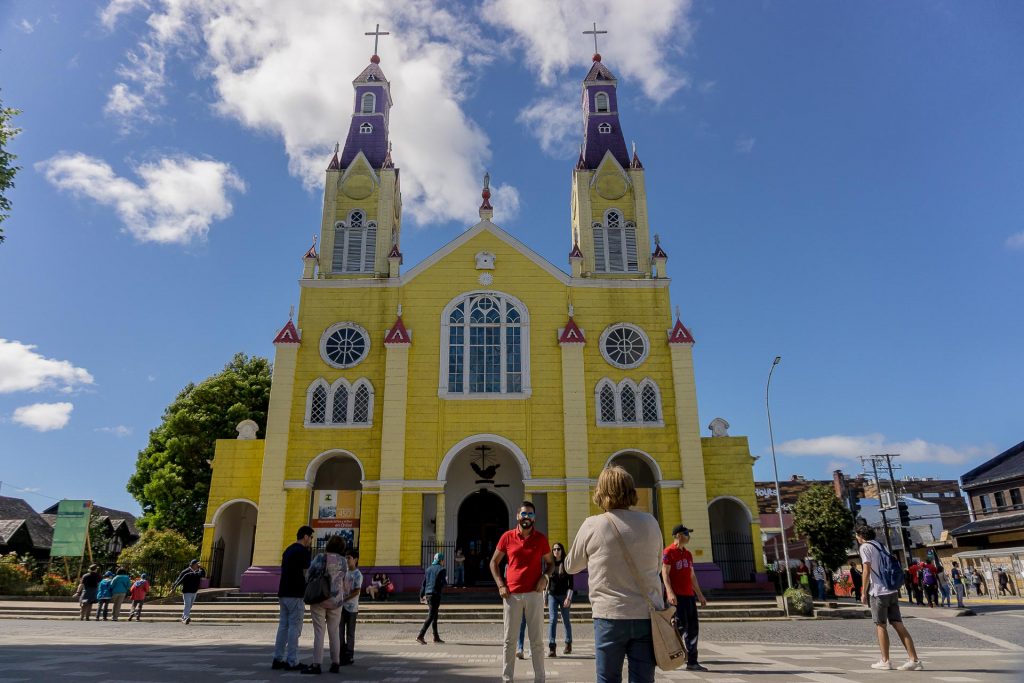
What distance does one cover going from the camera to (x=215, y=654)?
10.3 m

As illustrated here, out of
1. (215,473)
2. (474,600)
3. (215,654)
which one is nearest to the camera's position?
(215,654)

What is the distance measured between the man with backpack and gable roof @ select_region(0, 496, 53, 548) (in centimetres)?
4626

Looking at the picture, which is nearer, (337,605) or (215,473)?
(337,605)

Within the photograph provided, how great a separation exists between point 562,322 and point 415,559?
11111 millimetres

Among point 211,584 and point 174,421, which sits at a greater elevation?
point 174,421

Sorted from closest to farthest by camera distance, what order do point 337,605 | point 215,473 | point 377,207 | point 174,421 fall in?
point 337,605 < point 215,473 < point 377,207 < point 174,421

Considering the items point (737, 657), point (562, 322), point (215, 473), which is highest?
point (562, 322)

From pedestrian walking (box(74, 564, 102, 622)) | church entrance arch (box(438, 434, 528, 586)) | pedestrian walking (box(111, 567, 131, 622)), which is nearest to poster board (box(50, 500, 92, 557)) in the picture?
pedestrian walking (box(74, 564, 102, 622))

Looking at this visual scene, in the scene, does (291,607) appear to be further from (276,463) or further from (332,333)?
(332,333)

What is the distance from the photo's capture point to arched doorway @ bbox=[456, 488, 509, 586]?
26.3 metres

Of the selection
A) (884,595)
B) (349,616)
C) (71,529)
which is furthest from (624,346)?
(71,529)

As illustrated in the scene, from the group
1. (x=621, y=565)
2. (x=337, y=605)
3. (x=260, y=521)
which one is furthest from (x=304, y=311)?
(x=621, y=565)

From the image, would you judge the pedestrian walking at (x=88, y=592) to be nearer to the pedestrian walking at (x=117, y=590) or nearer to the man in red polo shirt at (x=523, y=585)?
the pedestrian walking at (x=117, y=590)

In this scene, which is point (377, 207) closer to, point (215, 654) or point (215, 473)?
point (215, 473)
